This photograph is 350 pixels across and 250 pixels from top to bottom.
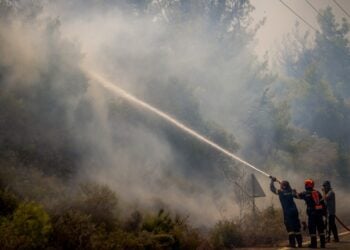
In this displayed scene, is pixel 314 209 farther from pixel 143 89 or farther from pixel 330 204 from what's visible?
pixel 143 89

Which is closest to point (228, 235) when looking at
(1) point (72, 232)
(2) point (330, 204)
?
(2) point (330, 204)

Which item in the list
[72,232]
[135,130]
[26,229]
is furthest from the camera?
→ [135,130]

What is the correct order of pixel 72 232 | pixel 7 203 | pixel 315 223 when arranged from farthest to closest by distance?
pixel 315 223 < pixel 7 203 < pixel 72 232

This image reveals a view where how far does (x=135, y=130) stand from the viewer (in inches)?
612

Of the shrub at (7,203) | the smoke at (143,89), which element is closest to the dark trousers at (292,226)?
the smoke at (143,89)

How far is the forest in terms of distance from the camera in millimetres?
9625

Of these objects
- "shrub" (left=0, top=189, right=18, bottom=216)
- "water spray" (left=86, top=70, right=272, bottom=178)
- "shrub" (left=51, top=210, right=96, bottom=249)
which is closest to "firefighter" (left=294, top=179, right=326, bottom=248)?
"water spray" (left=86, top=70, right=272, bottom=178)

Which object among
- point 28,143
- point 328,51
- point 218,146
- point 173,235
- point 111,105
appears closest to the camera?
point 173,235

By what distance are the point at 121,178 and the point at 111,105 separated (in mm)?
2825

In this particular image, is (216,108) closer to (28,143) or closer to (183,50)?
(183,50)

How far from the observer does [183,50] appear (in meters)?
21.7

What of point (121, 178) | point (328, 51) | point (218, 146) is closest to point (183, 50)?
point (218, 146)

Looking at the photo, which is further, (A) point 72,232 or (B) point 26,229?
(A) point 72,232

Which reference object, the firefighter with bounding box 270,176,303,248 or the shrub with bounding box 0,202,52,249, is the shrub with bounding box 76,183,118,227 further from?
the firefighter with bounding box 270,176,303,248
